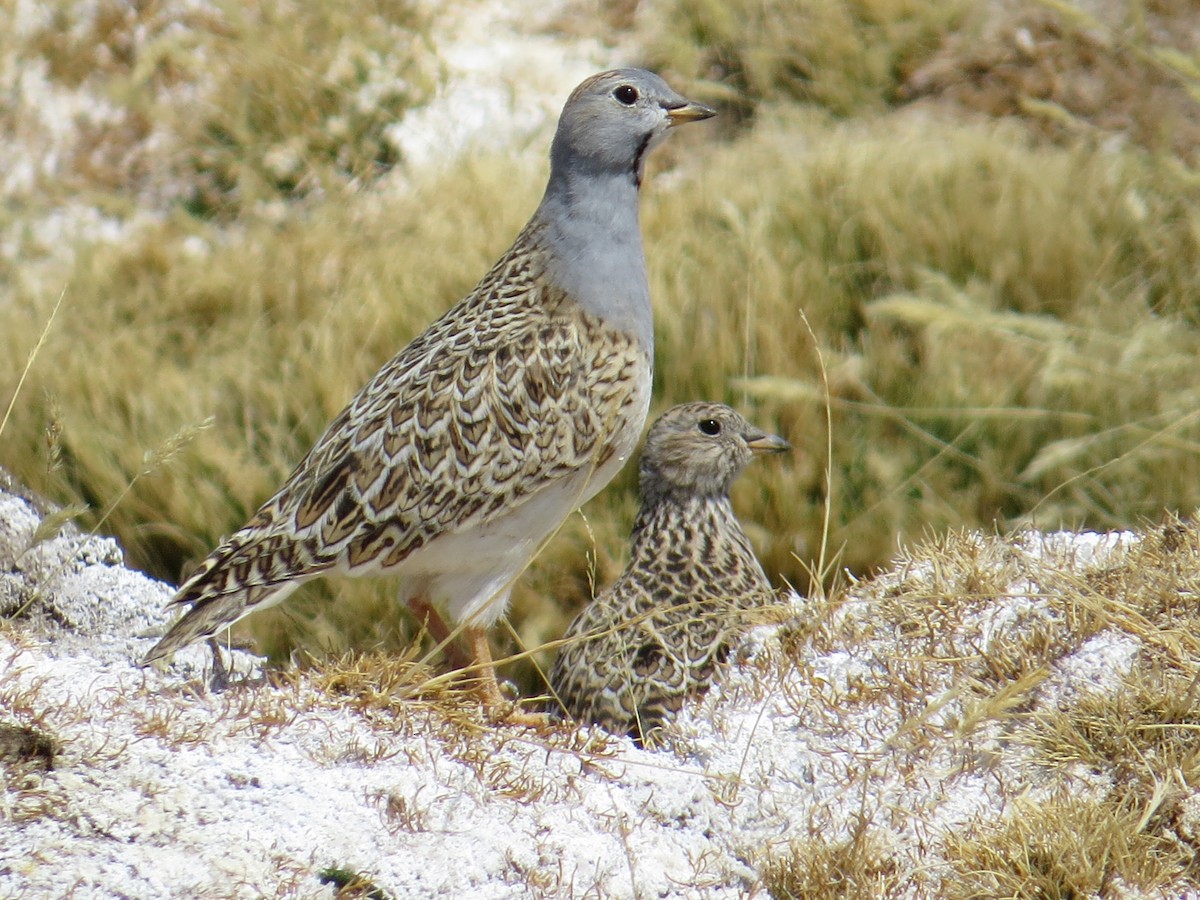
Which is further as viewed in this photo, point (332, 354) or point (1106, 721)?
point (332, 354)

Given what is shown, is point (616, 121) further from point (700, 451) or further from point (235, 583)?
point (235, 583)

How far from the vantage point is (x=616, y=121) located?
194 inches

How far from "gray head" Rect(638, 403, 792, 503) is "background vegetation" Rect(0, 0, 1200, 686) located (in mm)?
327

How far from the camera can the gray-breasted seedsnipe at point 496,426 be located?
4.46 m

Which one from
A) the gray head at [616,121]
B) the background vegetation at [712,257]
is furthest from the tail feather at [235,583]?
the gray head at [616,121]

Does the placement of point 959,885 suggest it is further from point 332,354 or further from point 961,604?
point 332,354

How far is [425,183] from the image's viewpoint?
782 centimetres

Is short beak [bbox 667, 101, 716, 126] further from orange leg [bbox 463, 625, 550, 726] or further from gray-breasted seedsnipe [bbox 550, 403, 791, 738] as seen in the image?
orange leg [bbox 463, 625, 550, 726]

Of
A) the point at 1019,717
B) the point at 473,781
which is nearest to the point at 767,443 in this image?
the point at 1019,717

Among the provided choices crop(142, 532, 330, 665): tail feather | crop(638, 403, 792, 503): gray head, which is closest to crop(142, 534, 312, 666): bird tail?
crop(142, 532, 330, 665): tail feather

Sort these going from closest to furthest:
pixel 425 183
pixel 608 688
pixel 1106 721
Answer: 1. pixel 1106 721
2. pixel 608 688
3. pixel 425 183

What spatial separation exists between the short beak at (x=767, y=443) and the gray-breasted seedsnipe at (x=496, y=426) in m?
0.73

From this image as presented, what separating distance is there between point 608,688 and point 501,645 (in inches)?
53.1

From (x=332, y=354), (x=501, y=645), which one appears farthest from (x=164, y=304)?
(x=501, y=645)
